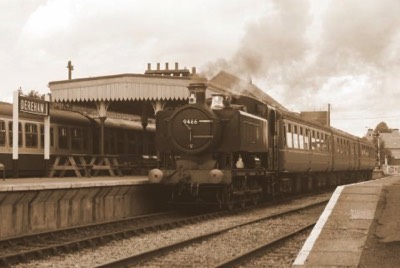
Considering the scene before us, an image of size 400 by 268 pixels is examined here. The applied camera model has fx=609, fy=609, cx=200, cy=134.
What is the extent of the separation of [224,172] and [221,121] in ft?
4.51

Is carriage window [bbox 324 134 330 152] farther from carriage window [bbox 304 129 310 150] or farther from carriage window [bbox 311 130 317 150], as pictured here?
carriage window [bbox 304 129 310 150]

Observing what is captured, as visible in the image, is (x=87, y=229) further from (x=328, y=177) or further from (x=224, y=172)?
(x=328, y=177)

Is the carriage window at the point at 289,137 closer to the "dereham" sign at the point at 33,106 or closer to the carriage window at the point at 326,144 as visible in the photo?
the carriage window at the point at 326,144

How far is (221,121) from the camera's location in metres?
15.5

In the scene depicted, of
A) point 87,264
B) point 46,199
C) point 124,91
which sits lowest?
point 87,264

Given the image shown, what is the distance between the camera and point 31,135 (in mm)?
19469

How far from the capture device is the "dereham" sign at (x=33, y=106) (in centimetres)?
1539

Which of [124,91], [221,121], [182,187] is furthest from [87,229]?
[124,91]

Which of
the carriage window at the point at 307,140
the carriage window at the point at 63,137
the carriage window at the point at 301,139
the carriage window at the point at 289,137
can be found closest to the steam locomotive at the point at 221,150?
the carriage window at the point at 289,137

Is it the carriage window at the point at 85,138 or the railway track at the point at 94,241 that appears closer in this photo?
the railway track at the point at 94,241

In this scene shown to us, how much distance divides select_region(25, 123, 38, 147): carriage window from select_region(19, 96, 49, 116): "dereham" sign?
2.91 metres

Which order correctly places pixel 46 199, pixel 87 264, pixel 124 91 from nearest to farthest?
pixel 87 264 → pixel 46 199 → pixel 124 91

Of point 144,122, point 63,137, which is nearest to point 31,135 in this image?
point 63,137

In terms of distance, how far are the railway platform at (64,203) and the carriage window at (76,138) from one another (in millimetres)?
5860
